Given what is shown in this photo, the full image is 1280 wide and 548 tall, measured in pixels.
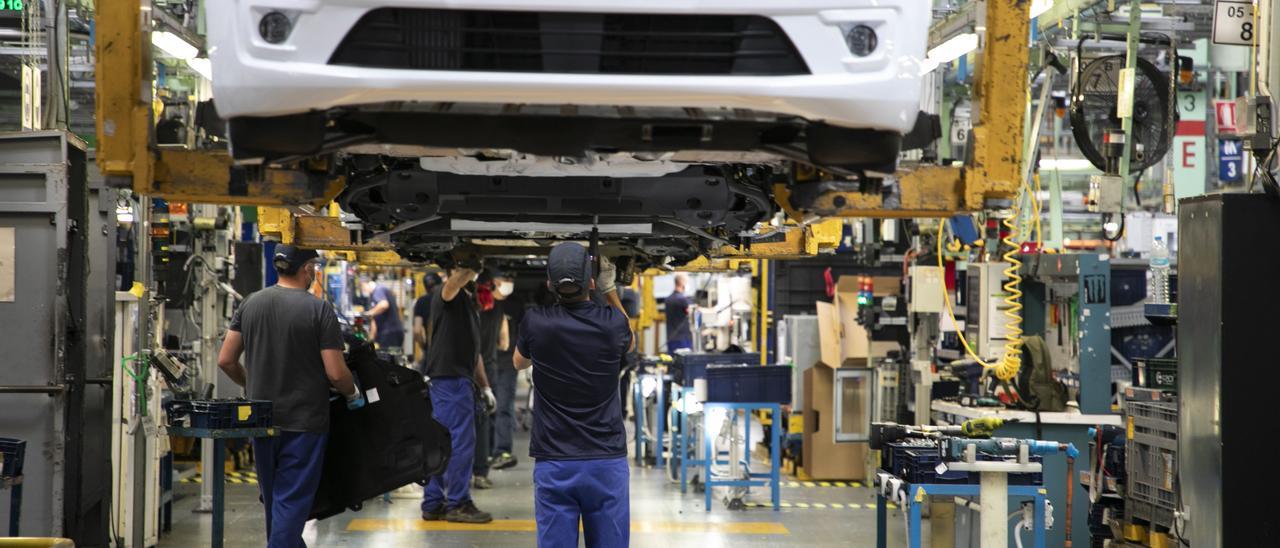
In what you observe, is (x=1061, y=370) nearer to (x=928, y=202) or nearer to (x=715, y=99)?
(x=928, y=202)

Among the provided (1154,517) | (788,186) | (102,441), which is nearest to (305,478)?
(102,441)

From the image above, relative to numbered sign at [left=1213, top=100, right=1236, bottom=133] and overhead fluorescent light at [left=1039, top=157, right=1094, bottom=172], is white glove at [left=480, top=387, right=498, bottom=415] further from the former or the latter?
overhead fluorescent light at [left=1039, top=157, right=1094, bottom=172]

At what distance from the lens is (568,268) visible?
4875 millimetres

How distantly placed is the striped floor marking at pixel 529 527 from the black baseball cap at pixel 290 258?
2697 mm

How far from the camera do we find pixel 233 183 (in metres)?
3.94

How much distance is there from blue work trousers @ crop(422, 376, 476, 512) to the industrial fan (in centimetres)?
416

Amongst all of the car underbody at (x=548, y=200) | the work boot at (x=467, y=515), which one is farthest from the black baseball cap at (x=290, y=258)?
the work boot at (x=467, y=515)

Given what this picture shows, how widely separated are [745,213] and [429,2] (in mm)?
2363

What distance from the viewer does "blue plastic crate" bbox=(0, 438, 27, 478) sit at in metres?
4.56

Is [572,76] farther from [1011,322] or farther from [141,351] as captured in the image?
[1011,322]

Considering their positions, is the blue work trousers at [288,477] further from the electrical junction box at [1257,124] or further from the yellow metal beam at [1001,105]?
the electrical junction box at [1257,124]

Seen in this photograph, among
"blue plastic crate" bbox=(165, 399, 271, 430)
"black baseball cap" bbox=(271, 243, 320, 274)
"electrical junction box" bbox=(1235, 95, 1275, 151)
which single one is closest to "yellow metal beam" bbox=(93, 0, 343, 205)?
"blue plastic crate" bbox=(165, 399, 271, 430)

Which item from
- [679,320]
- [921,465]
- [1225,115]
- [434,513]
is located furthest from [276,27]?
[679,320]

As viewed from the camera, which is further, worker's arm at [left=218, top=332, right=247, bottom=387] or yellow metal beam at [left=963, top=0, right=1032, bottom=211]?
worker's arm at [left=218, top=332, right=247, bottom=387]
